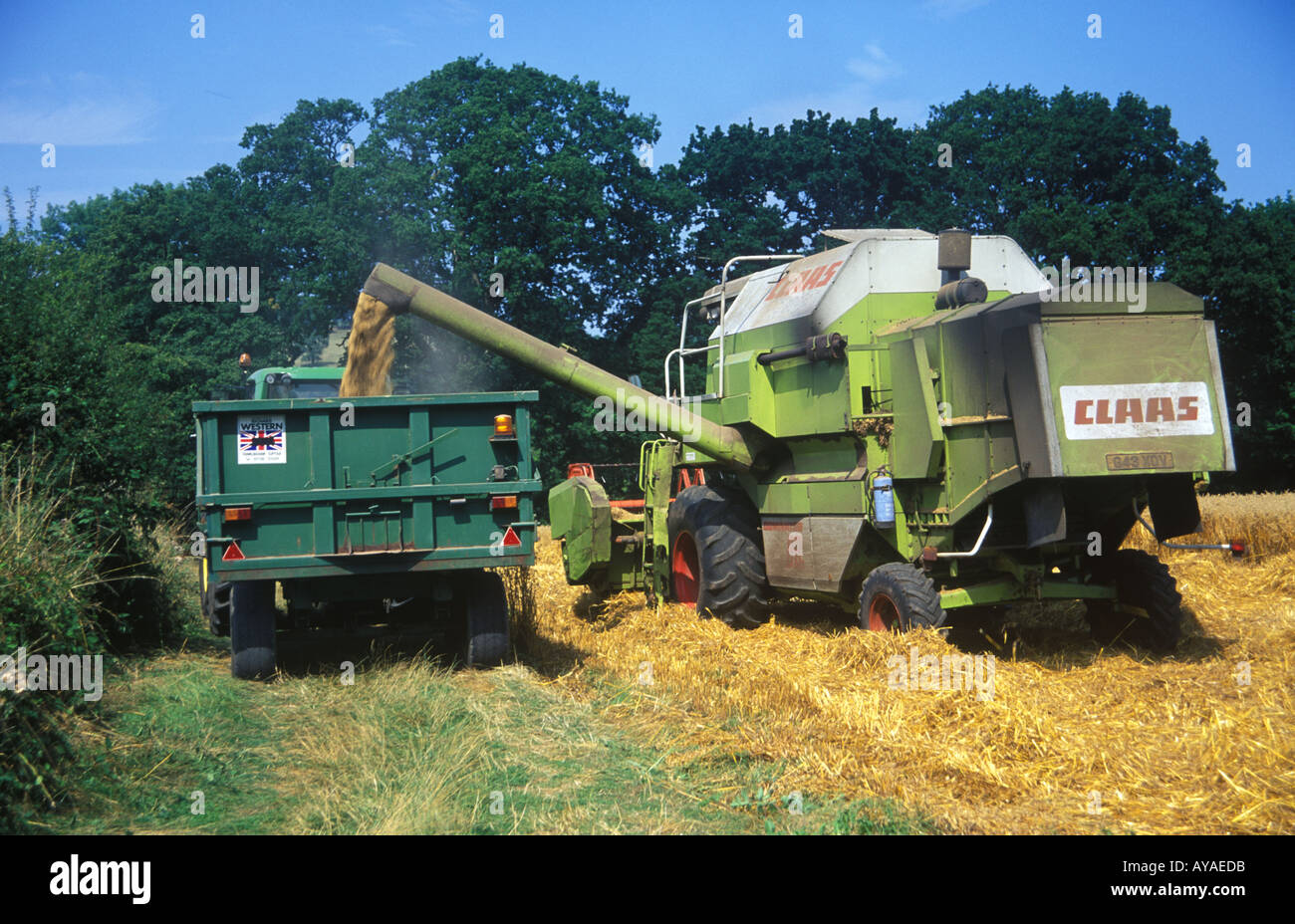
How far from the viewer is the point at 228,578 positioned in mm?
7582

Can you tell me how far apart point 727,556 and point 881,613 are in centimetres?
215

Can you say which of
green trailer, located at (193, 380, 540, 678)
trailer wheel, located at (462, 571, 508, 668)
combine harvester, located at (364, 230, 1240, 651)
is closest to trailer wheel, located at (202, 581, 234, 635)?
green trailer, located at (193, 380, 540, 678)

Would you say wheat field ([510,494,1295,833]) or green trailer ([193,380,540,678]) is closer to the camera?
wheat field ([510,494,1295,833])

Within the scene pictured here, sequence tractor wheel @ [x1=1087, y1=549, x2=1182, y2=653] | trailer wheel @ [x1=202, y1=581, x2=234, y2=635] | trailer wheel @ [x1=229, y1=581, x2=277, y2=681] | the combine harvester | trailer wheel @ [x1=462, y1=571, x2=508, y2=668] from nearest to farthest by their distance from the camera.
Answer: the combine harvester
trailer wheel @ [x1=229, y1=581, x2=277, y2=681]
tractor wheel @ [x1=1087, y1=549, x2=1182, y2=653]
trailer wheel @ [x1=462, y1=571, x2=508, y2=668]
trailer wheel @ [x1=202, y1=581, x2=234, y2=635]

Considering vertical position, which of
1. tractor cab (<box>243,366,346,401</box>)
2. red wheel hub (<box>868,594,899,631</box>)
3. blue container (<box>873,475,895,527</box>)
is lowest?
red wheel hub (<box>868,594,899,631</box>)

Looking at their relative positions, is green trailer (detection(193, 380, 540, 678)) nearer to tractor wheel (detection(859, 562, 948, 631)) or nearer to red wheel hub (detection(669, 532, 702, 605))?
tractor wheel (detection(859, 562, 948, 631))

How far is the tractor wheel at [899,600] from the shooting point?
25.5ft

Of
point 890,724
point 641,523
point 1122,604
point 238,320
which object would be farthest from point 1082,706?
point 238,320

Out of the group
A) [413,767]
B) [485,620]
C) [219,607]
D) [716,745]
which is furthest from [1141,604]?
[219,607]

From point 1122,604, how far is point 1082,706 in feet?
6.58

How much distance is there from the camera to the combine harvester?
7.29 meters

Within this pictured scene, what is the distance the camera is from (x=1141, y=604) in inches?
327

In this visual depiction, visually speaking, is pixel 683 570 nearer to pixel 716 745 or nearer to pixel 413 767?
pixel 716 745

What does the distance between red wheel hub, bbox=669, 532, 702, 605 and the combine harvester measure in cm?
2
